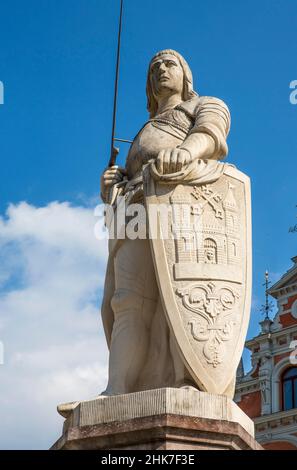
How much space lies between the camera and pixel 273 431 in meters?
26.8

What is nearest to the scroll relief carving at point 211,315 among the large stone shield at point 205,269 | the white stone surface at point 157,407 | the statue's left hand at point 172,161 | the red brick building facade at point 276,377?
the large stone shield at point 205,269

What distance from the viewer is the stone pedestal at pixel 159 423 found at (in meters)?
6.86

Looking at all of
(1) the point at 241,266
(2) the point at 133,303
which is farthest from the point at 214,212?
(2) the point at 133,303

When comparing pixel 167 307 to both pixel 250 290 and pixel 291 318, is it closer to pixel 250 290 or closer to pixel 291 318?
pixel 250 290

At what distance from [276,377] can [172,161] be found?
20.7 m

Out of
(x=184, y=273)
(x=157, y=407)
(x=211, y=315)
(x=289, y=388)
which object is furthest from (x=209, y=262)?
(x=289, y=388)

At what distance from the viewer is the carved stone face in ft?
29.4

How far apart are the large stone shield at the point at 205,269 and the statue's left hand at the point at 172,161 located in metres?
0.11

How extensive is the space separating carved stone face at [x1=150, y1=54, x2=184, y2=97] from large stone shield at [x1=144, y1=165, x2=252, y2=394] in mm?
1140

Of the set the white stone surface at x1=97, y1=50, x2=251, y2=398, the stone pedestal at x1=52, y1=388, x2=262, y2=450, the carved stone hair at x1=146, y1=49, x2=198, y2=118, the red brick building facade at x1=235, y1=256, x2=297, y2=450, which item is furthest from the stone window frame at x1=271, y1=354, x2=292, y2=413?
the stone pedestal at x1=52, y1=388, x2=262, y2=450

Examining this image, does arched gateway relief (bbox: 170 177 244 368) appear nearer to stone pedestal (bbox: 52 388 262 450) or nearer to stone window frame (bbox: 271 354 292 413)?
stone pedestal (bbox: 52 388 262 450)
